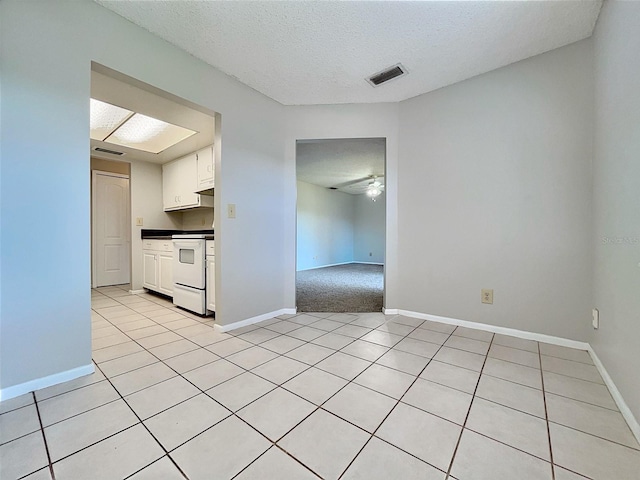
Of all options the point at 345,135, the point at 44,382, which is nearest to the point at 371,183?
the point at 345,135

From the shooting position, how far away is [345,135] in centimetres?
277

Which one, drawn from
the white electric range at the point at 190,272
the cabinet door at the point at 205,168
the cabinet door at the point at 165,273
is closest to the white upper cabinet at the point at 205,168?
the cabinet door at the point at 205,168

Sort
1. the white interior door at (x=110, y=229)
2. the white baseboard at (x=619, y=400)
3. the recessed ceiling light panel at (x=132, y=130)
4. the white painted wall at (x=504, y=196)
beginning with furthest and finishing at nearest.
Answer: the white interior door at (x=110, y=229)
the recessed ceiling light panel at (x=132, y=130)
the white painted wall at (x=504, y=196)
the white baseboard at (x=619, y=400)

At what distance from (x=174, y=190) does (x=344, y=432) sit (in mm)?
3934

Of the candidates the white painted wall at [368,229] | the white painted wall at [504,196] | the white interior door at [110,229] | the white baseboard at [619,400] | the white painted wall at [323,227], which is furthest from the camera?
the white painted wall at [368,229]

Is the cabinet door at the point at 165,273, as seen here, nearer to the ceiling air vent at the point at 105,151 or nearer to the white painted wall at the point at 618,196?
the ceiling air vent at the point at 105,151

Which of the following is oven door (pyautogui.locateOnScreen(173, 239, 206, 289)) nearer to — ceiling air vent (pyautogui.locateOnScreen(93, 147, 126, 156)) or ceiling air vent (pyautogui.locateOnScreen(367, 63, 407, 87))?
ceiling air vent (pyautogui.locateOnScreen(93, 147, 126, 156))

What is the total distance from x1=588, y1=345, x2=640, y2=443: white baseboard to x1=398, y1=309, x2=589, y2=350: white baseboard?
0.69ft

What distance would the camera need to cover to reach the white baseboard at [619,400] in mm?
1085

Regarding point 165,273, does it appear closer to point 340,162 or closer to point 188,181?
point 188,181

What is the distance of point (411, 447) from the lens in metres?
1.01

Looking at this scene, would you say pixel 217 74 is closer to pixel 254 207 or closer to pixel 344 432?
pixel 254 207

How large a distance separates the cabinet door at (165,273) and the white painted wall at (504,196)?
9.08 feet

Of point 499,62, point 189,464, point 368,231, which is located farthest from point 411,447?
point 368,231
